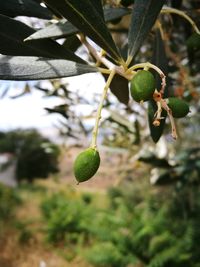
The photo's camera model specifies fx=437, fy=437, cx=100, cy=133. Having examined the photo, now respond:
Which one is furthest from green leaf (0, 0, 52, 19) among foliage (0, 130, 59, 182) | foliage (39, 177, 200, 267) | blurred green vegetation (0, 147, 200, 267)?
foliage (0, 130, 59, 182)

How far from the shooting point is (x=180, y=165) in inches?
89.2

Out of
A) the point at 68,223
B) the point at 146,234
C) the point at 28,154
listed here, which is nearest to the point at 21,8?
the point at 146,234

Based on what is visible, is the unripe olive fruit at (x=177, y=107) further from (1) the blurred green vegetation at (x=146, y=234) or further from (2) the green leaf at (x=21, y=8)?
(1) the blurred green vegetation at (x=146, y=234)

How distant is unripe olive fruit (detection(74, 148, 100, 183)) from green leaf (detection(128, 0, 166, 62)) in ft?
0.57

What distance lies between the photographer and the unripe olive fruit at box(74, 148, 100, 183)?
57cm

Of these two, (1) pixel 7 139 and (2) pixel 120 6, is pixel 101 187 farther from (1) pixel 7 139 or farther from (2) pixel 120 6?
(2) pixel 120 6

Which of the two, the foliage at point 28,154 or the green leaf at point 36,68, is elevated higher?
the green leaf at point 36,68

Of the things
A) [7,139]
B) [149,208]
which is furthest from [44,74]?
[7,139]

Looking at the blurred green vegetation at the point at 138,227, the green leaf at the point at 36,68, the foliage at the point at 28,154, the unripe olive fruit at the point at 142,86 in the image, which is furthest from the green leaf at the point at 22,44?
the foliage at the point at 28,154

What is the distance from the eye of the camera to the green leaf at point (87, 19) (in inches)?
23.3

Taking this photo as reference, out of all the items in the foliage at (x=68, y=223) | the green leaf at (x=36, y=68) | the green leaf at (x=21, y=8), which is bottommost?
the foliage at (x=68, y=223)

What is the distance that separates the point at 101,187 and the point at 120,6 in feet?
35.4

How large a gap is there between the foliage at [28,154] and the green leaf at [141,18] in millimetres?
12751

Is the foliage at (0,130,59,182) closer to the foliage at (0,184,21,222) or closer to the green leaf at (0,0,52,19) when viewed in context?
the foliage at (0,184,21,222)
